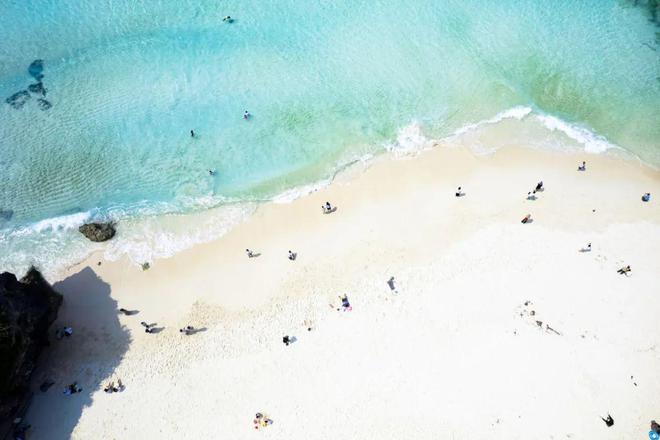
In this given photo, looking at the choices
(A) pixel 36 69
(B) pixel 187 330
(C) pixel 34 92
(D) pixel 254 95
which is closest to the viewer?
(B) pixel 187 330

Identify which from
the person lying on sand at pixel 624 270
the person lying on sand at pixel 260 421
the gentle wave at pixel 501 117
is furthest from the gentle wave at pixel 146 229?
the person lying on sand at pixel 260 421

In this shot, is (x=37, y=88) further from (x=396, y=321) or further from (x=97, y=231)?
(x=396, y=321)

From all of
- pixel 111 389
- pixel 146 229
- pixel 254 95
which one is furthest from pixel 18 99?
pixel 111 389

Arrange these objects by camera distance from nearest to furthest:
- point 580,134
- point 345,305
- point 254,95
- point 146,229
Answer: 1. point 345,305
2. point 146,229
3. point 580,134
4. point 254,95

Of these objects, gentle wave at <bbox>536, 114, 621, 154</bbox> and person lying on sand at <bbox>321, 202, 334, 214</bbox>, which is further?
gentle wave at <bbox>536, 114, 621, 154</bbox>

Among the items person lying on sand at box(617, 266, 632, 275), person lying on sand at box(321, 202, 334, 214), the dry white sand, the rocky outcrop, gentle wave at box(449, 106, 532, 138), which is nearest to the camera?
the dry white sand

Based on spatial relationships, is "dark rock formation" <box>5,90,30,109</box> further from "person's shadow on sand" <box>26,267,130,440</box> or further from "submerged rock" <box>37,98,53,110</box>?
"person's shadow on sand" <box>26,267,130,440</box>

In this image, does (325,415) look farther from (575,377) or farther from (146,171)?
(146,171)

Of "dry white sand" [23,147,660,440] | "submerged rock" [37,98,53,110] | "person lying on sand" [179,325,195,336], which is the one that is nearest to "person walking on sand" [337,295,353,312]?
"dry white sand" [23,147,660,440]

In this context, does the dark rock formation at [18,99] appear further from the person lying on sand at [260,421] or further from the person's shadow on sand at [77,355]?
the person lying on sand at [260,421]
